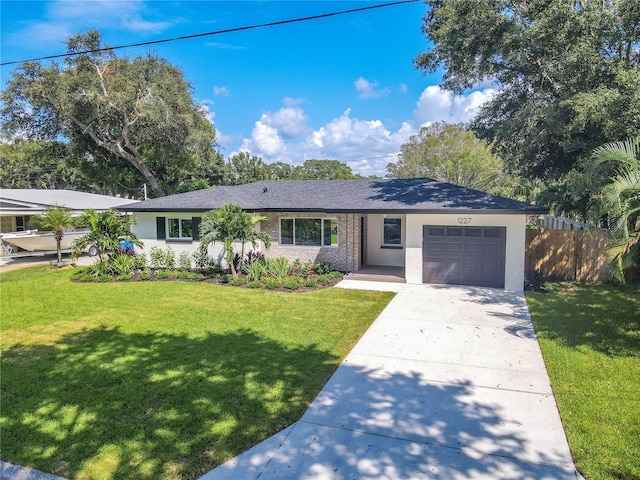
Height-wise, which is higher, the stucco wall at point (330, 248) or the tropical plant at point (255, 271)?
the stucco wall at point (330, 248)

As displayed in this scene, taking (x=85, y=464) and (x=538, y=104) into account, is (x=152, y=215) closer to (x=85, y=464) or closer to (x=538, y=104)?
(x=85, y=464)

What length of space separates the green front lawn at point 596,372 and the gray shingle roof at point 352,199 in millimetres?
2902

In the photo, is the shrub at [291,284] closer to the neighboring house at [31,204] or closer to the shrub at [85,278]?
the shrub at [85,278]

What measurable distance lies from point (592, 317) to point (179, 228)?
13.0 metres

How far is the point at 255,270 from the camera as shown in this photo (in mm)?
12750

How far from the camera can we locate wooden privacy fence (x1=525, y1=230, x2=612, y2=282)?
12.1 metres

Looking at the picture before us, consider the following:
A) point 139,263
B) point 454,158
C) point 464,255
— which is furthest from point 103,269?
point 454,158

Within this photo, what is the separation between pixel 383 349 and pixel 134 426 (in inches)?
158

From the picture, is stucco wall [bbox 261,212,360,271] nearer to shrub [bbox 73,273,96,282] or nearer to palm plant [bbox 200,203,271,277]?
palm plant [bbox 200,203,271,277]

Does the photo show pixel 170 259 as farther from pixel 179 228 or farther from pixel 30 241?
pixel 30 241

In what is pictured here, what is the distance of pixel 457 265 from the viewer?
11.9 metres

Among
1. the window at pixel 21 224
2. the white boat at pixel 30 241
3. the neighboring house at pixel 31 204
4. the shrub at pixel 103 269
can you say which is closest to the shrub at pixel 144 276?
the shrub at pixel 103 269

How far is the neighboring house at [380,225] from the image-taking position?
11336 millimetres

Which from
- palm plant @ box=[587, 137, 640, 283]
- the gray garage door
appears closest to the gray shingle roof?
the gray garage door
